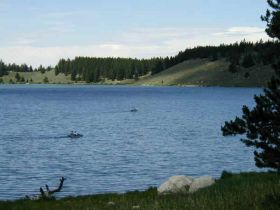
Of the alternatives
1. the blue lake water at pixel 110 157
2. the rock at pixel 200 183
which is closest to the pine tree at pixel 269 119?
the rock at pixel 200 183

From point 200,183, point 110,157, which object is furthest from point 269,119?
point 110,157

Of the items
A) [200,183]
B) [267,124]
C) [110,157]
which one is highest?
[267,124]

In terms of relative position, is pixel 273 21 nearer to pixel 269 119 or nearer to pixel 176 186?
pixel 269 119

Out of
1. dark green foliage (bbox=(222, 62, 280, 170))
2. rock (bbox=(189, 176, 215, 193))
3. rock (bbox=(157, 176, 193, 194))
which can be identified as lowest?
rock (bbox=(157, 176, 193, 194))

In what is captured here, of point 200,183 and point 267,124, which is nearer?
point 267,124

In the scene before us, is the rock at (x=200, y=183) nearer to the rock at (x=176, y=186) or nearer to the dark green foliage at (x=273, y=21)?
the rock at (x=176, y=186)

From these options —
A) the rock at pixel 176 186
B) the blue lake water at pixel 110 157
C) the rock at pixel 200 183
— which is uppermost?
the rock at pixel 200 183

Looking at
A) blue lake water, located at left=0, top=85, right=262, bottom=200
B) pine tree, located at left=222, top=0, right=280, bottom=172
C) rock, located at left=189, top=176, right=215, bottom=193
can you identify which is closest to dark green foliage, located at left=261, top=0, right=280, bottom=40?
pine tree, located at left=222, top=0, right=280, bottom=172

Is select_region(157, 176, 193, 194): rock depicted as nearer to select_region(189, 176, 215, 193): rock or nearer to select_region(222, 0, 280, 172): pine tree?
select_region(189, 176, 215, 193): rock

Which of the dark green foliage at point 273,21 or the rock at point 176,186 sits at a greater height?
the dark green foliage at point 273,21

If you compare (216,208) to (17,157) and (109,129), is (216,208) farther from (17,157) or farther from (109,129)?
(109,129)

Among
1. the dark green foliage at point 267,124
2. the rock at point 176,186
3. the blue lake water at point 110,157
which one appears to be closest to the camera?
the dark green foliage at point 267,124

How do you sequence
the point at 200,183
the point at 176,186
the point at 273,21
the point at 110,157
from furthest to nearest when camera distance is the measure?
the point at 110,157 < the point at 176,186 < the point at 200,183 < the point at 273,21

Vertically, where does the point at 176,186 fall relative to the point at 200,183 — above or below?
below
